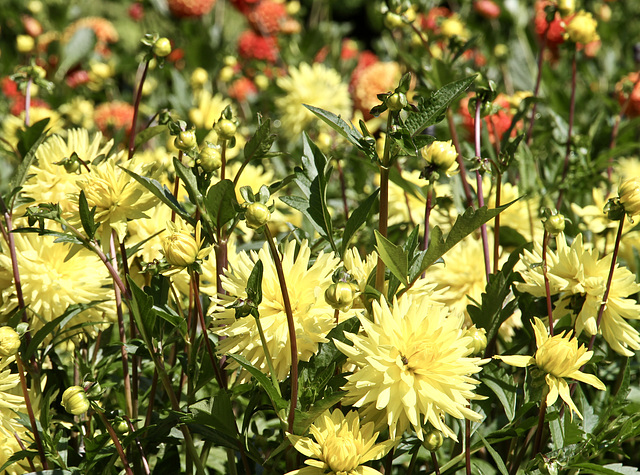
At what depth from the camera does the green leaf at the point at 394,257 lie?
0.57 m

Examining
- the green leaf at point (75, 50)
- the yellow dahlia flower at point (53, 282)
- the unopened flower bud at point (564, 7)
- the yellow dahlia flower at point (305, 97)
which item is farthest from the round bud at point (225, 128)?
the green leaf at point (75, 50)

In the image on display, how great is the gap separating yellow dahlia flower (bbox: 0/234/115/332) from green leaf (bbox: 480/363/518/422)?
448 mm

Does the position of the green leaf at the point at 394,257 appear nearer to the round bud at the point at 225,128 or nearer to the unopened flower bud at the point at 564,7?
the round bud at the point at 225,128

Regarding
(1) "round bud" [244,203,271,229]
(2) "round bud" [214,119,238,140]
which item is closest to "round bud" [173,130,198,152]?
(2) "round bud" [214,119,238,140]

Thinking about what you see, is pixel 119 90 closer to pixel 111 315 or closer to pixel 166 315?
pixel 111 315

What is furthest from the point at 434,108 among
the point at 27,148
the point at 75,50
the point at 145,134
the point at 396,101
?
the point at 75,50

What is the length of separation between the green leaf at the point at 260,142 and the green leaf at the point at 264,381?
199 millimetres

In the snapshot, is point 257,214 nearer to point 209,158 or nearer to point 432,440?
point 209,158

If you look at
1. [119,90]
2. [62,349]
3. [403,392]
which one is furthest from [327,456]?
[119,90]

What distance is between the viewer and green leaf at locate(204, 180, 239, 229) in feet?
1.88

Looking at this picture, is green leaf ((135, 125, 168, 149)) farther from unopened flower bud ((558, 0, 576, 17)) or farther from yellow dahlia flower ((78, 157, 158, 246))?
unopened flower bud ((558, 0, 576, 17))

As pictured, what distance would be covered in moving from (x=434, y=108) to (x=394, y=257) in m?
0.14

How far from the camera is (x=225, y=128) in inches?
25.8

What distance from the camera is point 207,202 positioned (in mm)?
587
